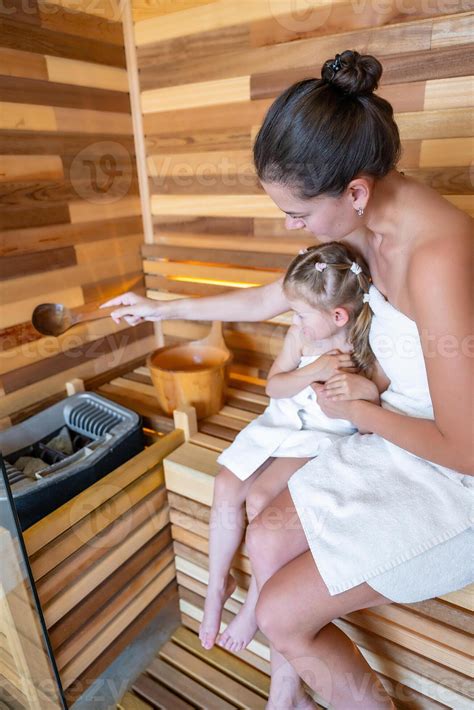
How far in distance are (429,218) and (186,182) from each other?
1209 millimetres

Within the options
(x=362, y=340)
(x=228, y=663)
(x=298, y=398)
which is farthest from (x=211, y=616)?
(x=362, y=340)

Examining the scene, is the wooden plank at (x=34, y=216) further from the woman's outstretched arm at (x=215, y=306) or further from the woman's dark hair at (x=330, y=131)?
the woman's dark hair at (x=330, y=131)

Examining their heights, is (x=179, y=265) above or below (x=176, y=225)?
below

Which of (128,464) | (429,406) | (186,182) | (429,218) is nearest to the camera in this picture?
(429,218)

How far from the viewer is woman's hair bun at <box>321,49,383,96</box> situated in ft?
3.18

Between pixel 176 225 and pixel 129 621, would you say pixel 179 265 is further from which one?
pixel 129 621

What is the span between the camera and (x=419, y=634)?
126cm

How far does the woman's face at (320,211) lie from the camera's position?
1008mm

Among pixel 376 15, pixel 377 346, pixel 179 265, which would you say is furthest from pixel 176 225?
pixel 377 346

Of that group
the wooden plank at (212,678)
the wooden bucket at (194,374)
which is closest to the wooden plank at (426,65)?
the wooden bucket at (194,374)

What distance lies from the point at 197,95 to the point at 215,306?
844 mm

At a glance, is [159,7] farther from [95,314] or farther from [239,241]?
[95,314]

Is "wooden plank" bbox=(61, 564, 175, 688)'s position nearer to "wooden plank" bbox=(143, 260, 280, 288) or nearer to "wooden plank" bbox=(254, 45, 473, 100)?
"wooden plank" bbox=(143, 260, 280, 288)

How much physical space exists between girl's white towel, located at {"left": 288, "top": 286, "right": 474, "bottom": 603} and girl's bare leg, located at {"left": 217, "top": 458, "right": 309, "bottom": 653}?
14 cm
